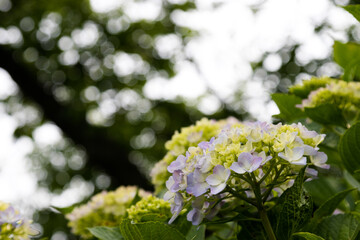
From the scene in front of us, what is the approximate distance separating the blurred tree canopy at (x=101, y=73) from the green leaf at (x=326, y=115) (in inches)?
199

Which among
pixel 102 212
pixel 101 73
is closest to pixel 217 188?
pixel 102 212

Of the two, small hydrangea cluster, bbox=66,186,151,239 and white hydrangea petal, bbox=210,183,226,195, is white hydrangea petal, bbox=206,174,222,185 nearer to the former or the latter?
white hydrangea petal, bbox=210,183,226,195

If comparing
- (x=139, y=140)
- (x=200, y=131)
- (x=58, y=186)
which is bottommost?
(x=58, y=186)

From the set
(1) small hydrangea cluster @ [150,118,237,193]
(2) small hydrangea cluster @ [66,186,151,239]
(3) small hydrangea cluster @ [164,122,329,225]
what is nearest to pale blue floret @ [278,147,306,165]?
(3) small hydrangea cluster @ [164,122,329,225]

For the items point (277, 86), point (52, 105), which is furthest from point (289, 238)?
point (52, 105)

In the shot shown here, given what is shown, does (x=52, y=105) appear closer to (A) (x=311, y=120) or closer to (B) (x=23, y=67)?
(B) (x=23, y=67)

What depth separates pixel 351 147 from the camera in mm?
825

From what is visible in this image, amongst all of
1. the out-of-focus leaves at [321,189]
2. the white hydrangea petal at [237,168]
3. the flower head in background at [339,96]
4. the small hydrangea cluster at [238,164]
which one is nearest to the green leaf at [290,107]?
the flower head in background at [339,96]

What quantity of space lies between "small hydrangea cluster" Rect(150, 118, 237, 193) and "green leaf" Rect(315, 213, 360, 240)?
390mm

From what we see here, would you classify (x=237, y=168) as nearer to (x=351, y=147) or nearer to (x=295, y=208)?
(x=295, y=208)

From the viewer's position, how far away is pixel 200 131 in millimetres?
1118

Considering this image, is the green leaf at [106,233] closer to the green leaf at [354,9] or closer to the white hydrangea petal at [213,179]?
the white hydrangea petal at [213,179]

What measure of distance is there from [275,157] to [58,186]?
6.67m

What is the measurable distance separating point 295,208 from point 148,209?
328 mm
